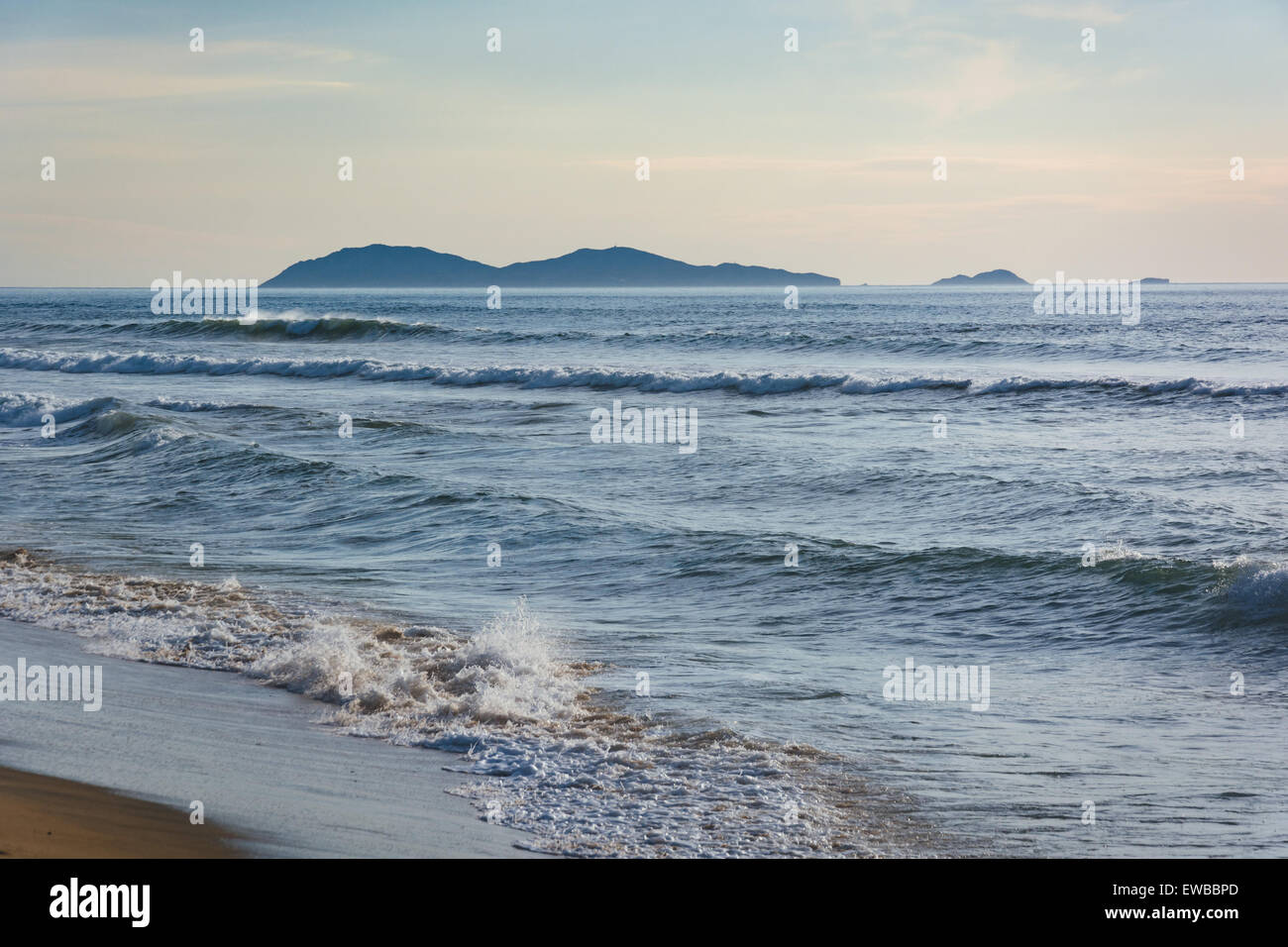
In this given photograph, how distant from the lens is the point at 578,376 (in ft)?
115

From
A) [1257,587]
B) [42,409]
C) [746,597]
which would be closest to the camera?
[1257,587]

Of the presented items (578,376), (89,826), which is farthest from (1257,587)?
(578,376)

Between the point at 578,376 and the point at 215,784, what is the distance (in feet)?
96.4

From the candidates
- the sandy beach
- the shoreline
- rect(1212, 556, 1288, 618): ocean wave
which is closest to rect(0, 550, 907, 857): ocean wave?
the sandy beach

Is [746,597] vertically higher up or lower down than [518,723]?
higher up

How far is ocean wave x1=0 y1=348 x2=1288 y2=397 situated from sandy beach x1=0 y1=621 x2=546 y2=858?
23.9 metres

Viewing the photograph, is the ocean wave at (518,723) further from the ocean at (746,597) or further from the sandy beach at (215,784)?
the sandy beach at (215,784)

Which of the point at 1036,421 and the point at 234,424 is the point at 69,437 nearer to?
the point at 234,424

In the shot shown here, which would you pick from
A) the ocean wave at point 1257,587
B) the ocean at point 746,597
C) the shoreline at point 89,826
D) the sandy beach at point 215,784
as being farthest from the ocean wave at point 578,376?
the shoreline at point 89,826

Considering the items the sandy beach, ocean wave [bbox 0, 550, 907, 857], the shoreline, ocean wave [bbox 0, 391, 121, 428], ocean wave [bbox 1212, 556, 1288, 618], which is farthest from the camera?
ocean wave [bbox 0, 391, 121, 428]

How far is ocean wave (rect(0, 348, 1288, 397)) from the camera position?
91.2 feet

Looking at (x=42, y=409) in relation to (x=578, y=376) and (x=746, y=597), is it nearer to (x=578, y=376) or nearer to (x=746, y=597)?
(x=578, y=376)

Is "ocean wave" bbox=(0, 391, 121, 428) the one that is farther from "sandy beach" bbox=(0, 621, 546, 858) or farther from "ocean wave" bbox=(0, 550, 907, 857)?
"sandy beach" bbox=(0, 621, 546, 858)

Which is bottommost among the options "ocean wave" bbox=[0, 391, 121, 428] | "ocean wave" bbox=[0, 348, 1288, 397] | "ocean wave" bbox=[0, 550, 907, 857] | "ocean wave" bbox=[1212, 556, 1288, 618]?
"ocean wave" bbox=[0, 550, 907, 857]
